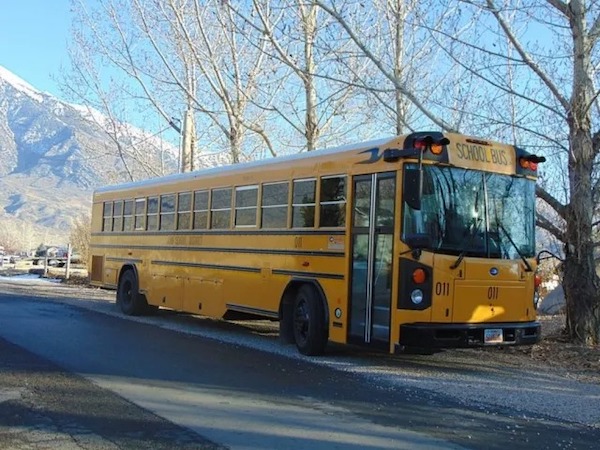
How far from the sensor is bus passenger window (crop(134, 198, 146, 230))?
1578 cm

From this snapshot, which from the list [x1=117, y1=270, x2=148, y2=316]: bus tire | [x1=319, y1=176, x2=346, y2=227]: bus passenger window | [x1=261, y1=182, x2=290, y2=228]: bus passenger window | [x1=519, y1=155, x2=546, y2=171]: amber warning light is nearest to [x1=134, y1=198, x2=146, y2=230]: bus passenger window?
[x1=117, y1=270, x2=148, y2=316]: bus tire

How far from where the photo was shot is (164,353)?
10367 mm

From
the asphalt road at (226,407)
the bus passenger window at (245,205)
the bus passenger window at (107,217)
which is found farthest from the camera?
the bus passenger window at (107,217)

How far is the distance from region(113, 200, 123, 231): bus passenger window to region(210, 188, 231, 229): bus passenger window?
4.49 meters

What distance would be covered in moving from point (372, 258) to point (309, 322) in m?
1.48

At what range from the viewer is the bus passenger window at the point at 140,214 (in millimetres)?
15781

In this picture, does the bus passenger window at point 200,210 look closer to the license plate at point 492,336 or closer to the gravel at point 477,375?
the gravel at point 477,375

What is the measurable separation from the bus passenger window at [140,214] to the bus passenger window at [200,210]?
7.90 ft

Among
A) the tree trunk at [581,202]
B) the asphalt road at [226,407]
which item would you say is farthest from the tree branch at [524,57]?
the asphalt road at [226,407]

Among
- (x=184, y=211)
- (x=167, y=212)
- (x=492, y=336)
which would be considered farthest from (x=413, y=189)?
(x=167, y=212)

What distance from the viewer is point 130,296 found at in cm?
1608

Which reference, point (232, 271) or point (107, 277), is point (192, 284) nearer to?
point (232, 271)

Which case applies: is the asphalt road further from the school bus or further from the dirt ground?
the dirt ground

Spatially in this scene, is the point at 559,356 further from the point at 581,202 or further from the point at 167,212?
the point at 167,212
